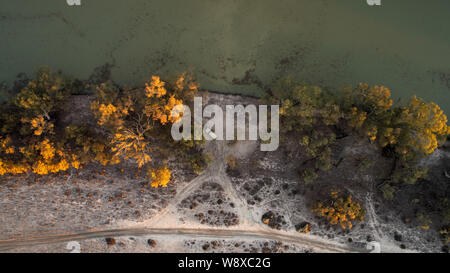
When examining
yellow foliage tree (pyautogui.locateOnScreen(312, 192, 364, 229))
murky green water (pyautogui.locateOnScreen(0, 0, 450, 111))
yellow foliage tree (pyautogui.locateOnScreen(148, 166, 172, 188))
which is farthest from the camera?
murky green water (pyautogui.locateOnScreen(0, 0, 450, 111))

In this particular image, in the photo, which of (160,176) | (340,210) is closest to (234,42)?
(160,176)

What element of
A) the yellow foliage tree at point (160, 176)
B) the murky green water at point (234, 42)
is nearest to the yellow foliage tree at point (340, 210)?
the murky green water at point (234, 42)

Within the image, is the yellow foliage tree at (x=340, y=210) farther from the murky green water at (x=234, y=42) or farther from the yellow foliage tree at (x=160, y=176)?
the yellow foliage tree at (x=160, y=176)

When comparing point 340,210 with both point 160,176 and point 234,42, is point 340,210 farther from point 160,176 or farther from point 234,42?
point 234,42

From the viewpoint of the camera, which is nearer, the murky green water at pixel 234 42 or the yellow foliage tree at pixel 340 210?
the yellow foliage tree at pixel 340 210

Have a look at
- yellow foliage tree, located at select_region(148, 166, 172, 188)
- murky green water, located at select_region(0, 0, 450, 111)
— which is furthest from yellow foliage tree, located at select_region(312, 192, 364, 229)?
yellow foliage tree, located at select_region(148, 166, 172, 188)

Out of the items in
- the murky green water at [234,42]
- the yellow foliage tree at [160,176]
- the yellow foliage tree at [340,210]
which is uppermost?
the murky green water at [234,42]

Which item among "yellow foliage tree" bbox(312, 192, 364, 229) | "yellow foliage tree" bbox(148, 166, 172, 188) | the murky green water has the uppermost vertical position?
the murky green water

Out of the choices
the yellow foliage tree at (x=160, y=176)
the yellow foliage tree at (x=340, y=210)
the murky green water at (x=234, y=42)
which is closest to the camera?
the yellow foliage tree at (x=160, y=176)

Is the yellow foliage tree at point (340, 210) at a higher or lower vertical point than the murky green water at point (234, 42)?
lower

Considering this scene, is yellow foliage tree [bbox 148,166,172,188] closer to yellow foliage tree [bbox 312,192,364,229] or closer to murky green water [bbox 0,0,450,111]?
murky green water [bbox 0,0,450,111]
